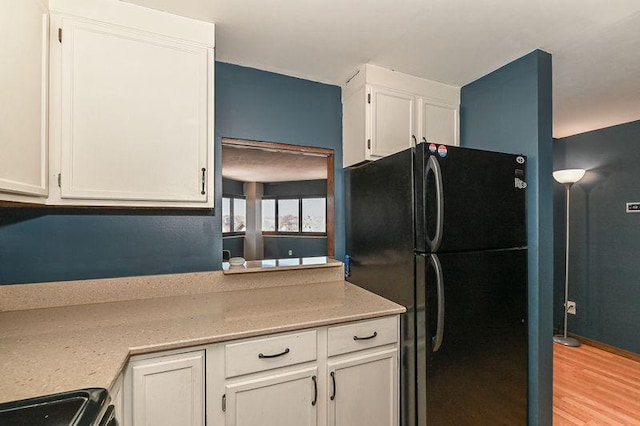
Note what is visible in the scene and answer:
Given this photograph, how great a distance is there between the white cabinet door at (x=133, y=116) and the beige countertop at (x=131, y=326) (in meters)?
0.55

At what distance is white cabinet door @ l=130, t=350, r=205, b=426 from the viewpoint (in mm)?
1067

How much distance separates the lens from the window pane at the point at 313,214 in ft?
18.0

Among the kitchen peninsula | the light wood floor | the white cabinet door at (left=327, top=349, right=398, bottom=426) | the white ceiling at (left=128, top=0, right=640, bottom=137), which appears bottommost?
the light wood floor

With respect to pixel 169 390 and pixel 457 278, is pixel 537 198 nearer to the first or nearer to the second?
pixel 457 278

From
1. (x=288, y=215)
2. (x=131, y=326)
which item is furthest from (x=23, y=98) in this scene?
(x=288, y=215)

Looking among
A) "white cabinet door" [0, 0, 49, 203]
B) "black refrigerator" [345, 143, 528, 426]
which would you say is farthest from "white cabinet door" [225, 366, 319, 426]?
"white cabinet door" [0, 0, 49, 203]

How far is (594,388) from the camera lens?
239cm

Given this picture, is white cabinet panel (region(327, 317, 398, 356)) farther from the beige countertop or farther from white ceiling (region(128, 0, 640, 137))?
white ceiling (region(128, 0, 640, 137))

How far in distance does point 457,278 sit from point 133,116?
1.77 metres

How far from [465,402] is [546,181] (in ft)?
4.35

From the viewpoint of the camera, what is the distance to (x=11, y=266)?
4.69ft

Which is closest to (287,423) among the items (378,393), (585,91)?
(378,393)

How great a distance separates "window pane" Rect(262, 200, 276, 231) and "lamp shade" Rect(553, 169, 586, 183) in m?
4.15

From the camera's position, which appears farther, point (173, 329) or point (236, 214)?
point (236, 214)
